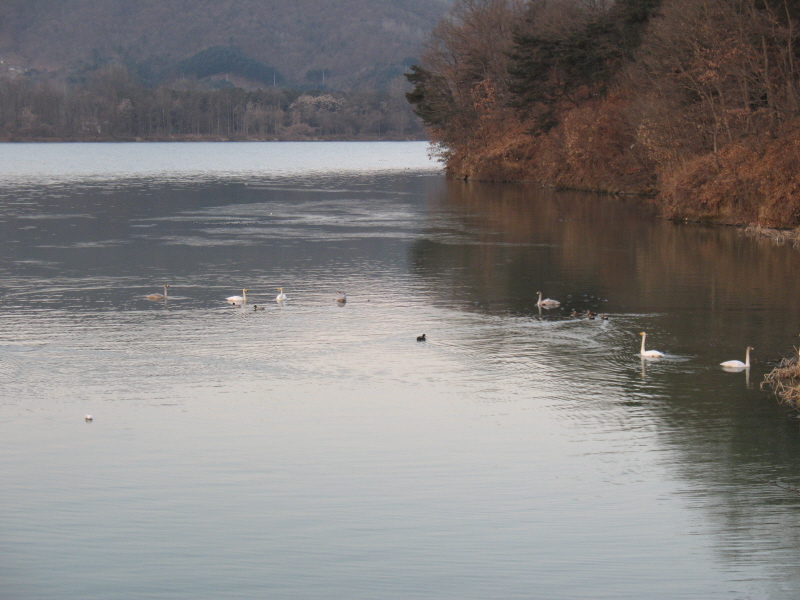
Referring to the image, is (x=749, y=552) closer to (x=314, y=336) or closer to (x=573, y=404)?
(x=573, y=404)

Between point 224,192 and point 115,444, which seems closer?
point 115,444

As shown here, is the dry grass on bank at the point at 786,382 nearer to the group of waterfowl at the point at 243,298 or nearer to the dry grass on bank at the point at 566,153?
the group of waterfowl at the point at 243,298

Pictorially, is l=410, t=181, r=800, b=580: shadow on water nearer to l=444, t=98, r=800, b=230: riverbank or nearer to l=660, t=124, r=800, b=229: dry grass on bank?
l=660, t=124, r=800, b=229: dry grass on bank

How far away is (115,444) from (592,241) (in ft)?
85.1

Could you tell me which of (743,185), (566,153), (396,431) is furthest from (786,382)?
(566,153)

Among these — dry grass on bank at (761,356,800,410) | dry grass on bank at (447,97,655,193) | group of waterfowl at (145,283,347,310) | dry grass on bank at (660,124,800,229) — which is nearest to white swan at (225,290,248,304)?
group of waterfowl at (145,283,347,310)

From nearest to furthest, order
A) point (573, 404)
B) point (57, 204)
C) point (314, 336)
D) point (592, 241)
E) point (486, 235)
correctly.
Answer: point (573, 404)
point (314, 336)
point (592, 241)
point (486, 235)
point (57, 204)

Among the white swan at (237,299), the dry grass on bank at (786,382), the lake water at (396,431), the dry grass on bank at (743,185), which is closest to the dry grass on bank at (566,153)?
the dry grass on bank at (743,185)

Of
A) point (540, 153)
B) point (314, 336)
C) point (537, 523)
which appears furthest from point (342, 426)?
point (540, 153)

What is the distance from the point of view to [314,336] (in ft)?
70.3

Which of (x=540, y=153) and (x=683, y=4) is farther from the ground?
(x=683, y=4)

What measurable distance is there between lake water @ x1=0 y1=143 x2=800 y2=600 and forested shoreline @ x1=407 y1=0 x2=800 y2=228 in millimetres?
7980

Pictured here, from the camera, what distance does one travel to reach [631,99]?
5609cm

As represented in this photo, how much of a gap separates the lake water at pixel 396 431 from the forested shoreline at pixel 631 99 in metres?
7.98
